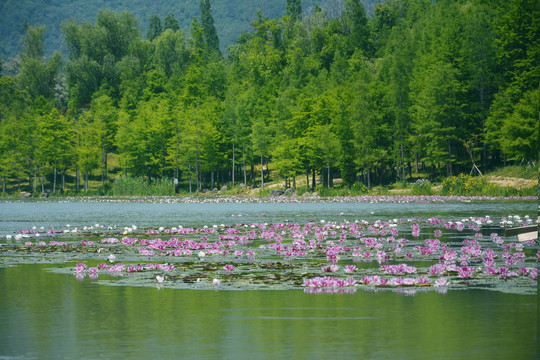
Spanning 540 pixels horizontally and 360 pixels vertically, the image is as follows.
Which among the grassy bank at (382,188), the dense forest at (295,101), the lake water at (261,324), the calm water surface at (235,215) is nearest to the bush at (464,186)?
the grassy bank at (382,188)

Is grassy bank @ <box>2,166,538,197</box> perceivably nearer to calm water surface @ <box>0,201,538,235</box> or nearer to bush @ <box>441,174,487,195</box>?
bush @ <box>441,174,487,195</box>

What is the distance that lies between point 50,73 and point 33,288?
126485 mm

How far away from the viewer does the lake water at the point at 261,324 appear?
23.2 ft

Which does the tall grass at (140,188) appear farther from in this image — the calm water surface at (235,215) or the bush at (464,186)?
the calm water surface at (235,215)

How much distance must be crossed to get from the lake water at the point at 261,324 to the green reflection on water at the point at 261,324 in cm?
1

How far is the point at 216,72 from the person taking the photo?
127562 millimetres

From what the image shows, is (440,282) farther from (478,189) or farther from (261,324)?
(478,189)

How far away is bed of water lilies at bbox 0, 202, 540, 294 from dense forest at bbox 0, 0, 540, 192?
33.7 m

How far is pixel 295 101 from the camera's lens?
94.9 meters

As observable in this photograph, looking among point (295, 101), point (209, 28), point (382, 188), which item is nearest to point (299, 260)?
point (382, 188)

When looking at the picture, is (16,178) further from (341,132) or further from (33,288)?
(33,288)

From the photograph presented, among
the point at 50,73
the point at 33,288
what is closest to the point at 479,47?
the point at 33,288

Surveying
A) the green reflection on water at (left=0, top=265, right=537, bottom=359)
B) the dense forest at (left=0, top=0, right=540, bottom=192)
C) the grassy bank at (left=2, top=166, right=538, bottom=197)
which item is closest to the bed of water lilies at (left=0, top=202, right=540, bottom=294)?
the green reflection on water at (left=0, top=265, right=537, bottom=359)

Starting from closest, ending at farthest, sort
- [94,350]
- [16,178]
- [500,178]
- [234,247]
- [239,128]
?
1. [94,350]
2. [234,247]
3. [500,178]
4. [239,128]
5. [16,178]
